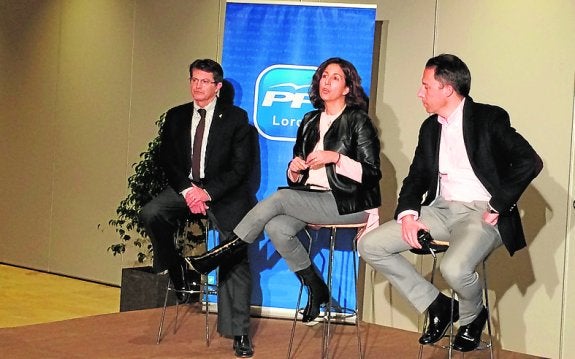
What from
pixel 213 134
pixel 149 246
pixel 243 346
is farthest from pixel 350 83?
pixel 149 246

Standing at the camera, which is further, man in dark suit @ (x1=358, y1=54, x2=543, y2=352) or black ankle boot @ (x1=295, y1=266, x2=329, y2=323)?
black ankle boot @ (x1=295, y1=266, x2=329, y2=323)

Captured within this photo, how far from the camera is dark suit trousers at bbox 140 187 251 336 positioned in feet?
17.1

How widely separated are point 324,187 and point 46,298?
3.09m

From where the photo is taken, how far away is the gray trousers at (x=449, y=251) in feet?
13.8

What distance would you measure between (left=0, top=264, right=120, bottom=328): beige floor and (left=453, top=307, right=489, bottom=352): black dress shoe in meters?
3.12

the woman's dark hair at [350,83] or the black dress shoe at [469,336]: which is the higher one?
the woman's dark hair at [350,83]

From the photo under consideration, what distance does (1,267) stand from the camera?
871 cm

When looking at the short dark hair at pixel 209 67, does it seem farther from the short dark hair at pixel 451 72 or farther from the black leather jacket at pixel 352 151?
the short dark hair at pixel 451 72

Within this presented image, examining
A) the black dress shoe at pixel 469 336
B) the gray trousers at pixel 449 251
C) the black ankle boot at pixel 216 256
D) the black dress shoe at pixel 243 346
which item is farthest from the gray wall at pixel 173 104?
the black ankle boot at pixel 216 256

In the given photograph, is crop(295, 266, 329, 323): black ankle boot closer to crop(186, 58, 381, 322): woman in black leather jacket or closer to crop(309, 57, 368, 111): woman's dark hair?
crop(186, 58, 381, 322): woman in black leather jacket

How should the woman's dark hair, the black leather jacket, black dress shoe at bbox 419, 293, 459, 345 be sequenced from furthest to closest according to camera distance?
the woman's dark hair < the black leather jacket < black dress shoe at bbox 419, 293, 459, 345

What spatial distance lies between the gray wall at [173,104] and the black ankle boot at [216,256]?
1632 mm

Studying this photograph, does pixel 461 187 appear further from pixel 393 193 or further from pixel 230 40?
pixel 230 40

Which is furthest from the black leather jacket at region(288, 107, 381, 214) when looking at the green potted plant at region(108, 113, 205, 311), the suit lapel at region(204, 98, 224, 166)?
the green potted plant at region(108, 113, 205, 311)
